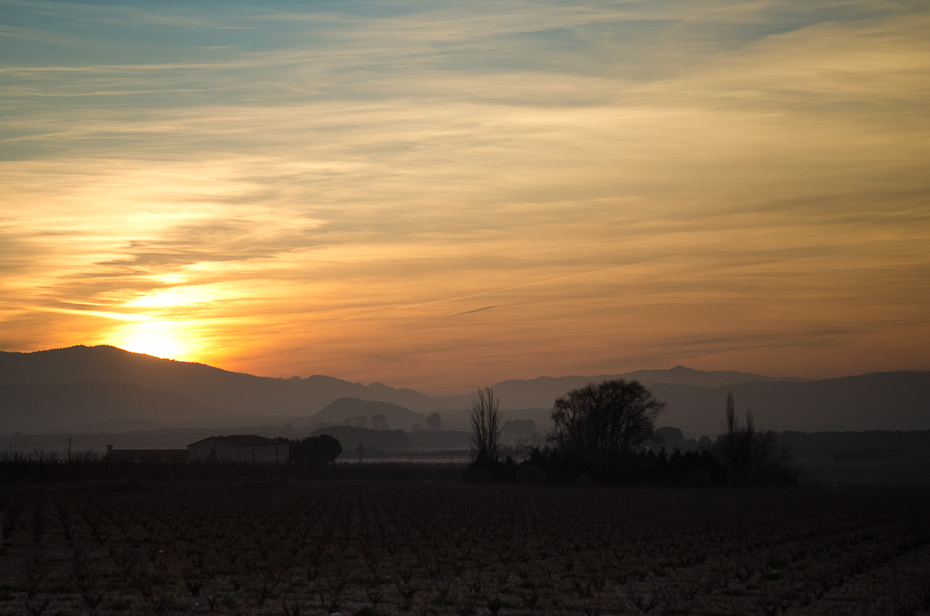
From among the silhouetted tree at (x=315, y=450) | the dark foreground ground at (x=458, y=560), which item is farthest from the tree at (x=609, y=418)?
the dark foreground ground at (x=458, y=560)

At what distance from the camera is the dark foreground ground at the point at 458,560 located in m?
14.7

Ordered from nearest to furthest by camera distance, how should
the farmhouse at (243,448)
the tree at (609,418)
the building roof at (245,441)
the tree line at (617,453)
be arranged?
the tree line at (617,453)
the tree at (609,418)
the farmhouse at (243,448)
the building roof at (245,441)

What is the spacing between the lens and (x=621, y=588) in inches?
658

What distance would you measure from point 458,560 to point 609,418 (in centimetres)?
6641

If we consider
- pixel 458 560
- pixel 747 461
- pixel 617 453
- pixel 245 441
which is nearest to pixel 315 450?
pixel 245 441

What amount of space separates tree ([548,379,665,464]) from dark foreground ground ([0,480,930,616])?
4623cm

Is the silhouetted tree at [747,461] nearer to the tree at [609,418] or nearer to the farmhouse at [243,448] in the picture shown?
the tree at [609,418]

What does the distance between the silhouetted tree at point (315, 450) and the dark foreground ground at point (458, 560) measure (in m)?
66.1

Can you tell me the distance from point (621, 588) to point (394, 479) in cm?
5748

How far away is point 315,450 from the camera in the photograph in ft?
341

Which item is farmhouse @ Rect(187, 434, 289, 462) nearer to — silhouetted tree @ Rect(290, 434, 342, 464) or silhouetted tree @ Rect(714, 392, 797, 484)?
silhouetted tree @ Rect(290, 434, 342, 464)

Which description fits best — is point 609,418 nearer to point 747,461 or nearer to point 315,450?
point 747,461

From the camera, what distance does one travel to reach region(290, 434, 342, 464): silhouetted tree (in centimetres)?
10319

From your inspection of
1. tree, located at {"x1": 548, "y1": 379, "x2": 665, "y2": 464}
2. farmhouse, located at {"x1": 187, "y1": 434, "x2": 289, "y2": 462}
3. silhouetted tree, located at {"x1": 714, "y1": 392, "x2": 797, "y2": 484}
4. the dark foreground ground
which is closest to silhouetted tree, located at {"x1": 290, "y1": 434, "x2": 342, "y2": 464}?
farmhouse, located at {"x1": 187, "y1": 434, "x2": 289, "y2": 462}
